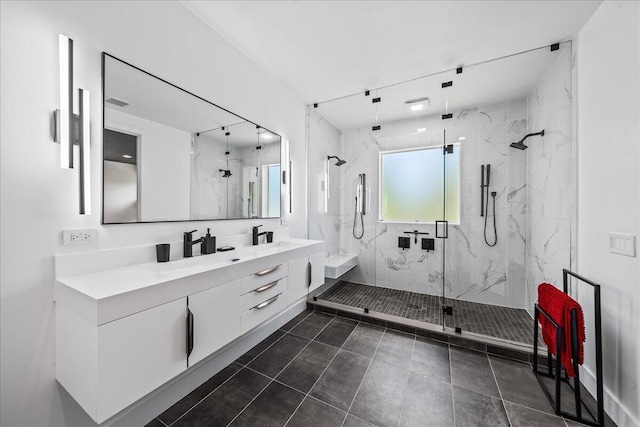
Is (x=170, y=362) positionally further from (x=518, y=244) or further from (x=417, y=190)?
(x=518, y=244)

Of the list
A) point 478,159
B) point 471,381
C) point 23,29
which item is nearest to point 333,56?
point 23,29

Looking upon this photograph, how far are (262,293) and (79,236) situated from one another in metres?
1.08

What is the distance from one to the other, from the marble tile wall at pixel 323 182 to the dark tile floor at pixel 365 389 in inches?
58.3

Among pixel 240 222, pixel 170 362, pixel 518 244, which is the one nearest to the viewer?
pixel 170 362

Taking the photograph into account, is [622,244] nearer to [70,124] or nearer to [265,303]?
[265,303]

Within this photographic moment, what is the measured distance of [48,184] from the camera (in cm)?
114

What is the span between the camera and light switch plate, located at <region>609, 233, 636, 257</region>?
1.32m

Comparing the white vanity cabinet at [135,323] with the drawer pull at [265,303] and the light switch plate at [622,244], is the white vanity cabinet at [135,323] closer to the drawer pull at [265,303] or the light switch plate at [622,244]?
the drawer pull at [265,303]

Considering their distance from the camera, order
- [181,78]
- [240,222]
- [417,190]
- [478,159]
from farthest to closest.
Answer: [417,190] < [478,159] < [240,222] < [181,78]

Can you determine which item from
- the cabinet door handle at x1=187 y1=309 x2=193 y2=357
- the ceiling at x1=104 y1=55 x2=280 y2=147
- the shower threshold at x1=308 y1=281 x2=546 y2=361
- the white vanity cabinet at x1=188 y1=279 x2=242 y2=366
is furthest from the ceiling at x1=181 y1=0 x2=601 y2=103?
the shower threshold at x1=308 y1=281 x2=546 y2=361

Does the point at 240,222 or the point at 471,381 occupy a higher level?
the point at 240,222

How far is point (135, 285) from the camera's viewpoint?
108 cm

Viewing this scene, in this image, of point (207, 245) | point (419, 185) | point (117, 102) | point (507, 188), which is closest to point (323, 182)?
point (419, 185)

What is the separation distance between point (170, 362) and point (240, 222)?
121 cm
